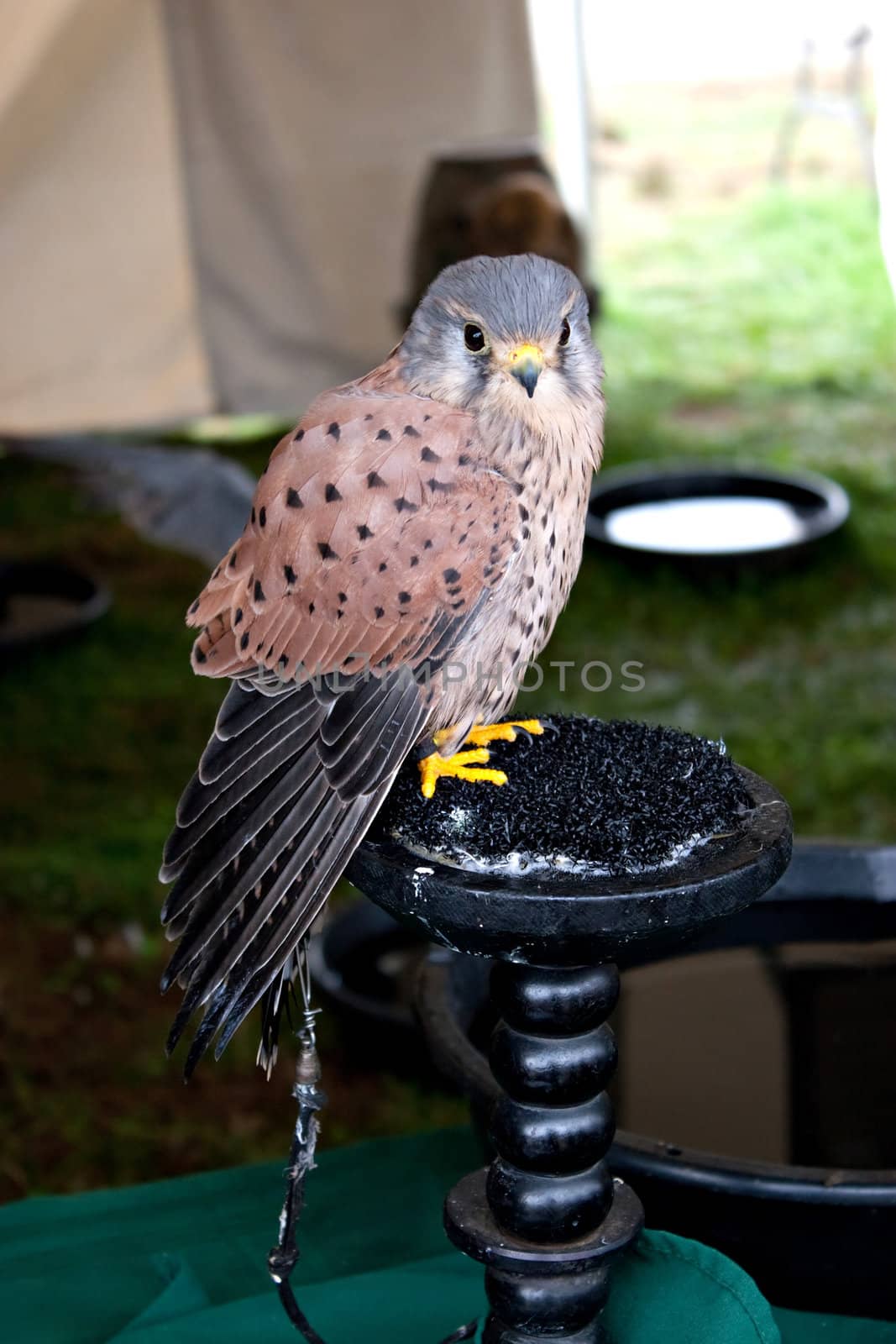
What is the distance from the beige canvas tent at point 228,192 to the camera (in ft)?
18.0

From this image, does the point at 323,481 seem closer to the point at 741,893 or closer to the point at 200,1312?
the point at 741,893

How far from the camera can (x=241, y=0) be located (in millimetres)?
5488

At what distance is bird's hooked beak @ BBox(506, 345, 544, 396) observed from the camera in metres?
1.27

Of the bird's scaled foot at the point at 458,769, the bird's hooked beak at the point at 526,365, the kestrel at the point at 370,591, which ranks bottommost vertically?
the bird's scaled foot at the point at 458,769

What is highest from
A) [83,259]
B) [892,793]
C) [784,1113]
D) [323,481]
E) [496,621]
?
[323,481]

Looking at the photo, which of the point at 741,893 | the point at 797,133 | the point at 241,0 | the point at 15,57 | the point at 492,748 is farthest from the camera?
the point at 797,133

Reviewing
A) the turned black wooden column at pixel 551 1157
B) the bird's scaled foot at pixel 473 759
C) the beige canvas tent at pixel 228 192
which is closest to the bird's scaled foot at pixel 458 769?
the bird's scaled foot at pixel 473 759

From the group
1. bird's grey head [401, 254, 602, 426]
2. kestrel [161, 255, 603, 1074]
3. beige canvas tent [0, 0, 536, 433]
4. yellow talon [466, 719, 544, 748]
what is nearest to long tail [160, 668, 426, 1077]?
kestrel [161, 255, 603, 1074]

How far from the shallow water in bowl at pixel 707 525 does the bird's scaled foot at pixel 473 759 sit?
3000 millimetres

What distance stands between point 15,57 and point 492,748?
4.05m

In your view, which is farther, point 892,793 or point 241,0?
point 241,0

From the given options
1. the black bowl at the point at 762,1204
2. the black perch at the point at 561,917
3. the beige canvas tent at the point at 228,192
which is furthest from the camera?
the beige canvas tent at the point at 228,192

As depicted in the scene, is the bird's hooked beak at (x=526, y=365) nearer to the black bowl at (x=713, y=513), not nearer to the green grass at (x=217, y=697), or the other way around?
the green grass at (x=217, y=697)

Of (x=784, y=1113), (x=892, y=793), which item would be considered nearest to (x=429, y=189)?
(x=892, y=793)
